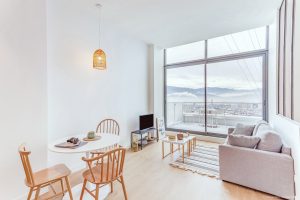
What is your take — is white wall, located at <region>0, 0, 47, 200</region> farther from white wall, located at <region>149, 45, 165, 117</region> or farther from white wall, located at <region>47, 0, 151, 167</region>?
white wall, located at <region>149, 45, 165, 117</region>

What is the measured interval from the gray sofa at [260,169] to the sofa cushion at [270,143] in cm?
6

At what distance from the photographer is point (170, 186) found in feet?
7.48

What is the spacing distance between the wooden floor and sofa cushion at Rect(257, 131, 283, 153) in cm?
62

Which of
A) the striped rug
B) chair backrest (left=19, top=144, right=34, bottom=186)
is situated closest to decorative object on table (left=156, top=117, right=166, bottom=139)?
the striped rug

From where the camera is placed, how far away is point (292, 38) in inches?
84.4

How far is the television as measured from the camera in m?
4.09

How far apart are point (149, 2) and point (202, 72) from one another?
2.81 meters

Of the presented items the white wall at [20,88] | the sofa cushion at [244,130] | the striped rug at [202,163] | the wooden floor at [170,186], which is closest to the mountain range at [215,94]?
the sofa cushion at [244,130]

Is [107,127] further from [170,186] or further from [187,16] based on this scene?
[187,16]

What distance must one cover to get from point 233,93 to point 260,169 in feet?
9.29

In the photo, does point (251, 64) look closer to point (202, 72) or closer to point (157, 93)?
A: point (202, 72)

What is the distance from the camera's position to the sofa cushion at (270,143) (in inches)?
81.7

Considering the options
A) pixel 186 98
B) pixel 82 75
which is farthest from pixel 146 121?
pixel 82 75

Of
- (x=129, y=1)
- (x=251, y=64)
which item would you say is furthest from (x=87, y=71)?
(x=251, y=64)
